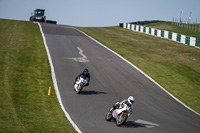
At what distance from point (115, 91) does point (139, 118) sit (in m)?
5.47

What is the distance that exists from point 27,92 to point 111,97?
205 inches

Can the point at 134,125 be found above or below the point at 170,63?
above

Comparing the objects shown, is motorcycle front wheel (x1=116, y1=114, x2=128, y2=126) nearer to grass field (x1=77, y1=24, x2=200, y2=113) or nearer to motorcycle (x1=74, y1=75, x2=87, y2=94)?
motorcycle (x1=74, y1=75, x2=87, y2=94)

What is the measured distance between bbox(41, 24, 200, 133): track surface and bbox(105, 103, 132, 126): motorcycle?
0.28 meters

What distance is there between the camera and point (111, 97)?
65.1ft

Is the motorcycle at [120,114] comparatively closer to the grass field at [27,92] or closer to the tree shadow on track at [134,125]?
the tree shadow on track at [134,125]

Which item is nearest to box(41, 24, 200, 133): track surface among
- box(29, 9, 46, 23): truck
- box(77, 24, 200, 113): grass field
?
box(77, 24, 200, 113): grass field

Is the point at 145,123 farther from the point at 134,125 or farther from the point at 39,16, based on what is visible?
the point at 39,16

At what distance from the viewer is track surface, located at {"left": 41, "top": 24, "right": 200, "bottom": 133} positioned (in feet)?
48.5

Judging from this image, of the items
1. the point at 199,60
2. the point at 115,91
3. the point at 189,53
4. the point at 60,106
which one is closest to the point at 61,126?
the point at 60,106

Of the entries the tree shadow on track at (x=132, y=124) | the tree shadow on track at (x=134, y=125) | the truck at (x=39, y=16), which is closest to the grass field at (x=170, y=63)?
the tree shadow on track at (x=134, y=125)

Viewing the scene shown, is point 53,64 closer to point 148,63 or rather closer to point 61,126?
point 148,63

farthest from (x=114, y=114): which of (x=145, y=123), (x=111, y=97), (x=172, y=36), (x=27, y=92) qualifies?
(x=172, y=36)

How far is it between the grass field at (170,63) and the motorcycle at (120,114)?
24.8 ft
